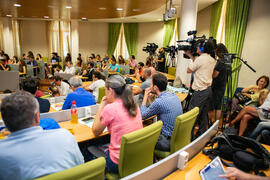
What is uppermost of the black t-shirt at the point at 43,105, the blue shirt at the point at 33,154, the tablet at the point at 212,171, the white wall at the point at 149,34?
the white wall at the point at 149,34

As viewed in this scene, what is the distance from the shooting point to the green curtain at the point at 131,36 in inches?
457

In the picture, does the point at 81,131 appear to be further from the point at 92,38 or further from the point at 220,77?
the point at 92,38

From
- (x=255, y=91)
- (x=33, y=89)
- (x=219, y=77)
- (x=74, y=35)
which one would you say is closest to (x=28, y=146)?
(x=33, y=89)

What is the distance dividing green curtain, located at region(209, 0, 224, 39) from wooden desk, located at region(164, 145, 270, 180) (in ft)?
16.9

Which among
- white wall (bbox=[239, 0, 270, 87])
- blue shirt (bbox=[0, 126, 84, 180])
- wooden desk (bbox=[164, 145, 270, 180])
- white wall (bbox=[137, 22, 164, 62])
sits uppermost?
white wall (bbox=[137, 22, 164, 62])

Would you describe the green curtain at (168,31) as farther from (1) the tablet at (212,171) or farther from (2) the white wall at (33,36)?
(1) the tablet at (212,171)

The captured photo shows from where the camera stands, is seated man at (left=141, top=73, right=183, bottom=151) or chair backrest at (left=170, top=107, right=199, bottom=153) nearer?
chair backrest at (left=170, top=107, right=199, bottom=153)

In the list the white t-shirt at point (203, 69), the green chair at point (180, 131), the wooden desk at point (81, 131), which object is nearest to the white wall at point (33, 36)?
the wooden desk at point (81, 131)

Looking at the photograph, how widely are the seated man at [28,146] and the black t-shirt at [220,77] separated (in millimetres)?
2828

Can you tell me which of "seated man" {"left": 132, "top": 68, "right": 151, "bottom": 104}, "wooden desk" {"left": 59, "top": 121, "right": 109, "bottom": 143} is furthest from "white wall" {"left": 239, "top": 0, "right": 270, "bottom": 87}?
"wooden desk" {"left": 59, "top": 121, "right": 109, "bottom": 143}

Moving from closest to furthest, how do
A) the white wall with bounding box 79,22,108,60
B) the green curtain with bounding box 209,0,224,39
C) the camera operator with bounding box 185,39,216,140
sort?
the camera operator with bounding box 185,39,216,140 < the green curtain with bounding box 209,0,224,39 < the white wall with bounding box 79,22,108,60

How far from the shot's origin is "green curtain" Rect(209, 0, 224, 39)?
562 centimetres

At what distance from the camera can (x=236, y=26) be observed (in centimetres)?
464

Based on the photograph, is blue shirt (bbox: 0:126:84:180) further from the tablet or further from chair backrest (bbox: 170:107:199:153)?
chair backrest (bbox: 170:107:199:153)
